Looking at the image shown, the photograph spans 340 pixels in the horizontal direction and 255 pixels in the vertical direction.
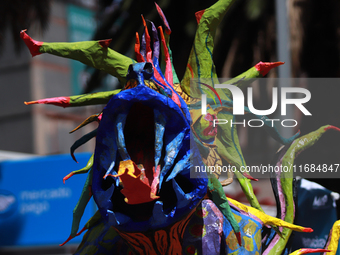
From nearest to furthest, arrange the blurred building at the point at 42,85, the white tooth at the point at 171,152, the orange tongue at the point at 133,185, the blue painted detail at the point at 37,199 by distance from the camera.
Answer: the orange tongue at the point at 133,185 < the white tooth at the point at 171,152 < the blue painted detail at the point at 37,199 < the blurred building at the point at 42,85

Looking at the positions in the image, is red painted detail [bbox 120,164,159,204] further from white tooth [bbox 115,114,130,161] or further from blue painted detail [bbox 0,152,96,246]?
blue painted detail [bbox 0,152,96,246]

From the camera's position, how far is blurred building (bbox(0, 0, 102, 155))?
15906 mm

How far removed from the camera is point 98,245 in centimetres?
242

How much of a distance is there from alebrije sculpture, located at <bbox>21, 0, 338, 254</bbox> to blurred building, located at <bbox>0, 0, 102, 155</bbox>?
43.2 feet

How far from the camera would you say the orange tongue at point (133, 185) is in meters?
1.87

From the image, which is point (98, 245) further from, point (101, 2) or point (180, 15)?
point (101, 2)

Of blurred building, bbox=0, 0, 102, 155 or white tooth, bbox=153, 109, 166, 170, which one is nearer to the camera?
white tooth, bbox=153, 109, 166, 170

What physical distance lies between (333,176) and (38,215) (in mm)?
4944

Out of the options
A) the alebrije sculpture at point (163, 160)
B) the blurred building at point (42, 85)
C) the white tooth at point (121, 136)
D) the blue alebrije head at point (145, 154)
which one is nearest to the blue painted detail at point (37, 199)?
the alebrije sculpture at point (163, 160)

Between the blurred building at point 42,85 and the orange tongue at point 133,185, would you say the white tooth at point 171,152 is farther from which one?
the blurred building at point 42,85

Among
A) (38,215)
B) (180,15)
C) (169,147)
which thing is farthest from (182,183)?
(180,15)

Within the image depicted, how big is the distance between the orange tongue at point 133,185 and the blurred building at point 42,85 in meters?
13.8

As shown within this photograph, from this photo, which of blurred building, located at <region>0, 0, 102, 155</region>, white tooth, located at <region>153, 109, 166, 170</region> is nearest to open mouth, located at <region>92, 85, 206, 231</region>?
white tooth, located at <region>153, 109, 166, 170</region>

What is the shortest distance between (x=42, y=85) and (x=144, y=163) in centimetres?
1497
